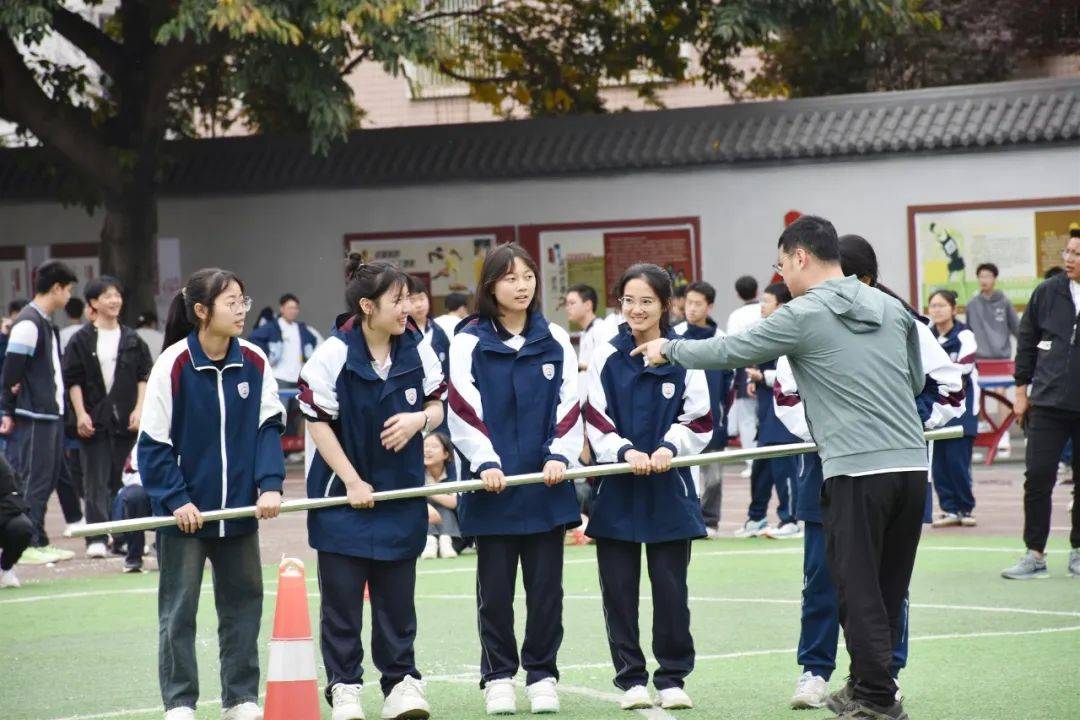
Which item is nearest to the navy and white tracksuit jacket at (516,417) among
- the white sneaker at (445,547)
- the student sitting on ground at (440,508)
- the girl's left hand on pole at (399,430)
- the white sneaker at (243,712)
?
the girl's left hand on pole at (399,430)

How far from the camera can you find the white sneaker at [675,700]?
6922 mm

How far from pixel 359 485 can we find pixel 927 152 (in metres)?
14.2

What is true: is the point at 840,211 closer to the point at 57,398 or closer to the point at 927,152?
the point at 927,152

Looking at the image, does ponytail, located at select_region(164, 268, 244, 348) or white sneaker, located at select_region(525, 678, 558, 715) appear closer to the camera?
ponytail, located at select_region(164, 268, 244, 348)

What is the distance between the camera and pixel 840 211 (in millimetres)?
20219

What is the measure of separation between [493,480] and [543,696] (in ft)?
3.00

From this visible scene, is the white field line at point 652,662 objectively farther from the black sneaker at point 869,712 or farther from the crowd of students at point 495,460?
the black sneaker at point 869,712

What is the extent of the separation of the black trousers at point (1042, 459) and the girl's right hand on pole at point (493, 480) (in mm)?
4736

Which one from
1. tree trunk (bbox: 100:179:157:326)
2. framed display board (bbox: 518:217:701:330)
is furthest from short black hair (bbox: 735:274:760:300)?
tree trunk (bbox: 100:179:157:326)

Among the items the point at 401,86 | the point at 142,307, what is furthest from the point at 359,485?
the point at 401,86

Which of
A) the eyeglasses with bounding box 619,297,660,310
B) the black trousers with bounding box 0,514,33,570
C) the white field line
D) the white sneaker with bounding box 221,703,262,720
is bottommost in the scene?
the white field line

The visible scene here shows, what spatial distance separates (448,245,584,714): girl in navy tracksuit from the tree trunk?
13.2 metres

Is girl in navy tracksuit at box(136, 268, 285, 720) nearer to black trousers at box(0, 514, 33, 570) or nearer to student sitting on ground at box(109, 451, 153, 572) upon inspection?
black trousers at box(0, 514, 33, 570)

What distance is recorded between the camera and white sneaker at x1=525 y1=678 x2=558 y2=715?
6957 millimetres
